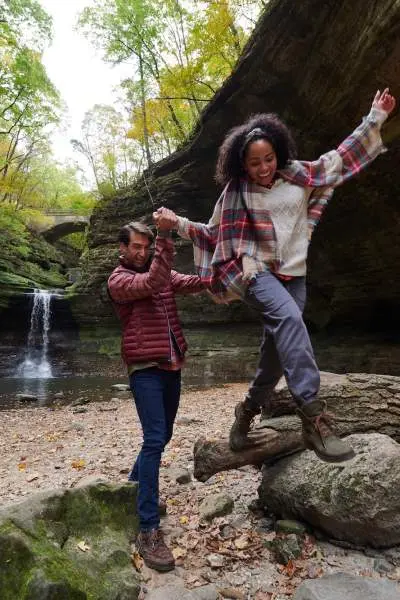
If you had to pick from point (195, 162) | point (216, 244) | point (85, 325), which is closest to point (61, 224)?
point (85, 325)

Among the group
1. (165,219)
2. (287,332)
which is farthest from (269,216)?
(287,332)

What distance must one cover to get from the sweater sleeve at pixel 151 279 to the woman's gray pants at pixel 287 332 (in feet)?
1.95

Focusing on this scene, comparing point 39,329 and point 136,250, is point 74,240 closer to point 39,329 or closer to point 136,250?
point 39,329

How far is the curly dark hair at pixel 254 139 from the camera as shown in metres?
2.68

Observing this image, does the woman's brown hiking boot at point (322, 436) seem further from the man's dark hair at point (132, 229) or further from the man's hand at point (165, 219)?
the man's dark hair at point (132, 229)

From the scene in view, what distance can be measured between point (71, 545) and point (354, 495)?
183 cm

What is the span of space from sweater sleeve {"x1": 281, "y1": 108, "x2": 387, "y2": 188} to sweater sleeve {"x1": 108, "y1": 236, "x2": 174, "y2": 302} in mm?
972

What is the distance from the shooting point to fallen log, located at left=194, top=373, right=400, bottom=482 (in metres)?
3.23

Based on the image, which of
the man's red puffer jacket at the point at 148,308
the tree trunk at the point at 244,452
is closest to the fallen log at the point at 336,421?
the tree trunk at the point at 244,452

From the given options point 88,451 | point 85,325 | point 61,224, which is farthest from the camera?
point 61,224

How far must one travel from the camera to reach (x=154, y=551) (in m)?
2.60

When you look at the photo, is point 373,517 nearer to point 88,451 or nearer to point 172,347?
point 172,347

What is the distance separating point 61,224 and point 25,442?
30709 millimetres

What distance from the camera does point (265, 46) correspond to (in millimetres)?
9430
